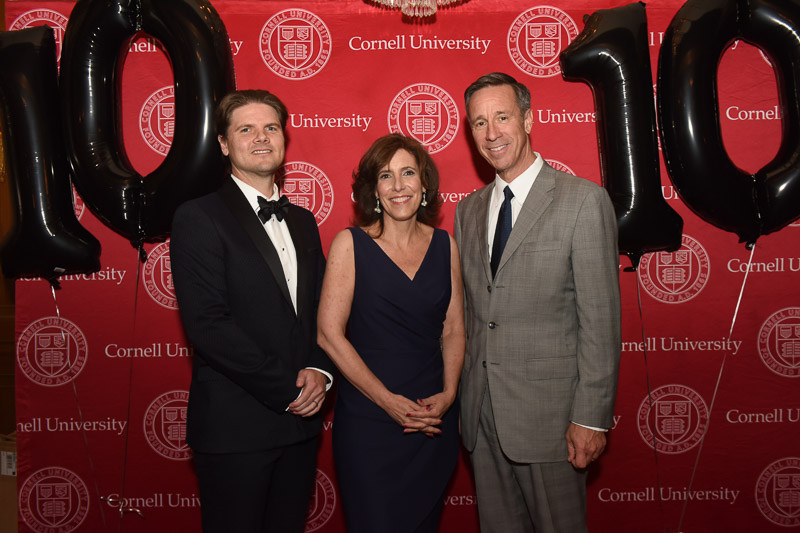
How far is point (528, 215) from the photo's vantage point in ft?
5.93

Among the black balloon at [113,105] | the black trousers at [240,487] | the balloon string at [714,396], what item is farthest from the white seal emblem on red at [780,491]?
the black balloon at [113,105]

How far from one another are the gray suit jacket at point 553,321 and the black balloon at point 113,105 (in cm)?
135

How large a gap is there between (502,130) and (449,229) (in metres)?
0.87

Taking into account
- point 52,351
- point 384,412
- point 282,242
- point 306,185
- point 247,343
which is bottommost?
point 384,412

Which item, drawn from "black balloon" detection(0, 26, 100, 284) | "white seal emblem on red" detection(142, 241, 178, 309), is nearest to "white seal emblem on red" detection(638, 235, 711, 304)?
"white seal emblem on red" detection(142, 241, 178, 309)

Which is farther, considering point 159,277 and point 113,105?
point 159,277

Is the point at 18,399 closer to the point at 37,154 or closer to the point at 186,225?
the point at 37,154

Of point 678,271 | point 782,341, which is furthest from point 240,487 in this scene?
point 782,341

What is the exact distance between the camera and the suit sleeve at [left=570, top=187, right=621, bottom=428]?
1718 millimetres

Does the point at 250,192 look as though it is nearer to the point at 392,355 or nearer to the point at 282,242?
the point at 282,242

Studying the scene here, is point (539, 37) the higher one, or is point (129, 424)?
point (539, 37)

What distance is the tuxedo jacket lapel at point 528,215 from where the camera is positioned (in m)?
1.80

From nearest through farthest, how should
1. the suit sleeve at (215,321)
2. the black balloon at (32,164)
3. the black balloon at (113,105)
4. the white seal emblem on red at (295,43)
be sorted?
the suit sleeve at (215,321) → the black balloon at (113,105) → the black balloon at (32,164) → the white seal emblem on red at (295,43)

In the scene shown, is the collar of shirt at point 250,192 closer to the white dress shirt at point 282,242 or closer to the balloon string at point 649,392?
the white dress shirt at point 282,242
